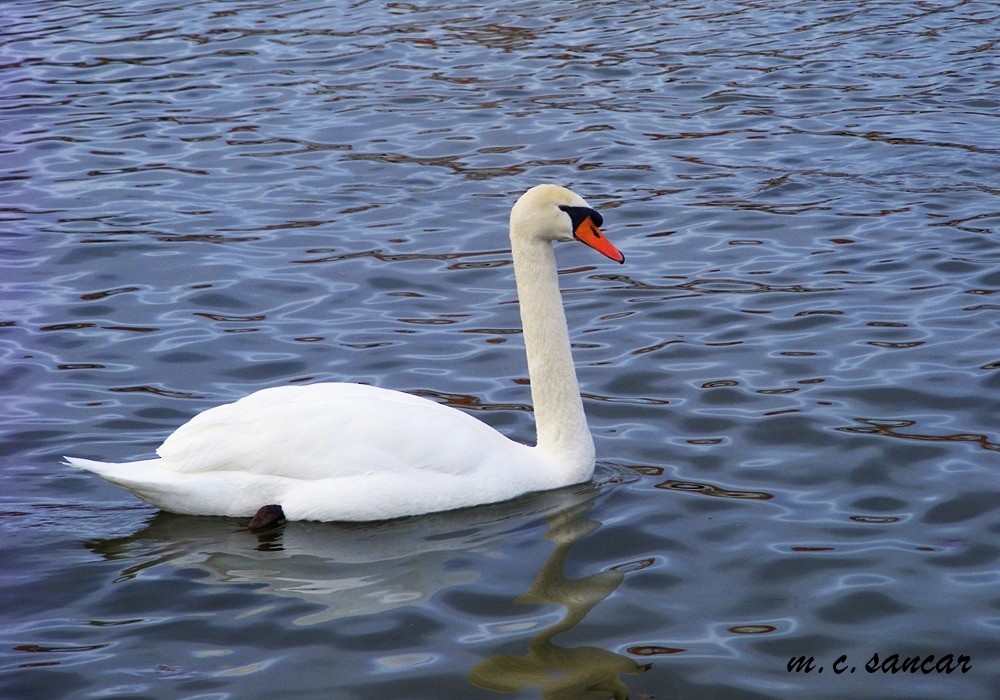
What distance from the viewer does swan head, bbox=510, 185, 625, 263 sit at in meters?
6.59

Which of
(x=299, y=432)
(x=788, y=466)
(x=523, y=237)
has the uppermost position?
(x=523, y=237)

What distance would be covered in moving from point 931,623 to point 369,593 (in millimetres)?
2077

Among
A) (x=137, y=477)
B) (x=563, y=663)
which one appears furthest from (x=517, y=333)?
(x=563, y=663)

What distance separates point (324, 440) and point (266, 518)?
41cm

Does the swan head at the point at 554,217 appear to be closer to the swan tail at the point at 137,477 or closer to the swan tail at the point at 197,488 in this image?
the swan tail at the point at 197,488

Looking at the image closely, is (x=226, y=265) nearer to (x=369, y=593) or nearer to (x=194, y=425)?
(x=194, y=425)

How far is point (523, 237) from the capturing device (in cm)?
667

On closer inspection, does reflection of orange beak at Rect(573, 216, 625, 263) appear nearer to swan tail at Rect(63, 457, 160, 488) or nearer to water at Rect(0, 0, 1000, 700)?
water at Rect(0, 0, 1000, 700)

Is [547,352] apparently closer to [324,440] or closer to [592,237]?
[592,237]

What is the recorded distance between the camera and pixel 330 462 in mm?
6129

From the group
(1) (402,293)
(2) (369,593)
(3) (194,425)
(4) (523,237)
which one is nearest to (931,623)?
(2) (369,593)

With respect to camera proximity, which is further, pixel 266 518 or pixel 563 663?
pixel 266 518

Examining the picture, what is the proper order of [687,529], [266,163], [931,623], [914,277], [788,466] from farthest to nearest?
[266,163] → [914,277] → [788,466] → [687,529] → [931,623]

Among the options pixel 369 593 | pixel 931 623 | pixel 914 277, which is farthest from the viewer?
pixel 914 277
